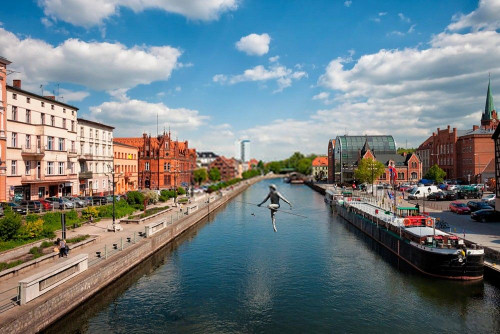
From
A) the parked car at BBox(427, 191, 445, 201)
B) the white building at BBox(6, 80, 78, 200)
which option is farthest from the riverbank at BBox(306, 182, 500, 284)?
the white building at BBox(6, 80, 78, 200)

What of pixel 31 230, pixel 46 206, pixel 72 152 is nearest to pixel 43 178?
pixel 46 206

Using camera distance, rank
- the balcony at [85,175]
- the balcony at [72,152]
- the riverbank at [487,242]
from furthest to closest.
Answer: the balcony at [85,175] → the balcony at [72,152] → the riverbank at [487,242]

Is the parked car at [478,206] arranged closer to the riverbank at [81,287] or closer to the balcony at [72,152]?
the riverbank at [81,287]

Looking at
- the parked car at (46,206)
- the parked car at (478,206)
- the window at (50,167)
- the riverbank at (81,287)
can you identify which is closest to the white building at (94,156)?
the window at (50,167)

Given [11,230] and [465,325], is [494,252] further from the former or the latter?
[11,230]

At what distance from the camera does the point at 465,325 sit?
17.3 m

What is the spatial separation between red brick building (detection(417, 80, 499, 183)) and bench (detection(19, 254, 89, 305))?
8059 cm

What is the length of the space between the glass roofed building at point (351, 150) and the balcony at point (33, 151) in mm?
84114

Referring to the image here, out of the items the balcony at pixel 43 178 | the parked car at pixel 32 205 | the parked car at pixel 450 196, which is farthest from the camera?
the parked car at pixel 450 196

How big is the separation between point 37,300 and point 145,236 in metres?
14.8

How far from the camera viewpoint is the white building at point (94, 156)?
50594mm

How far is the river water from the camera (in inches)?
682

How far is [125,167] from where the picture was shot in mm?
67562

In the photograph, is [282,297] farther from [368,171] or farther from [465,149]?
[465,149]
